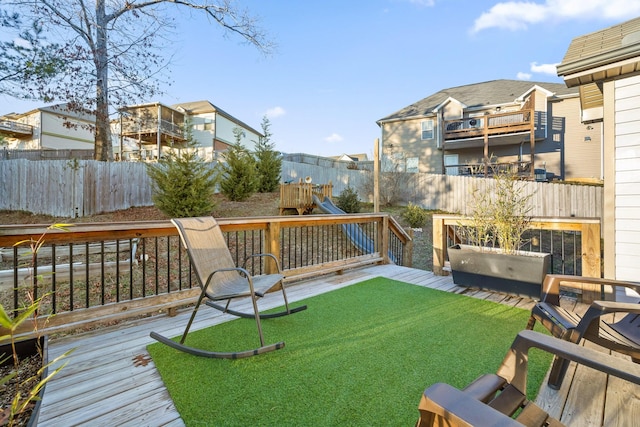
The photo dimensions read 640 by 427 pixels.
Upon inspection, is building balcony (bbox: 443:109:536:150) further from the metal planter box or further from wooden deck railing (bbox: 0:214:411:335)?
the metal planter box

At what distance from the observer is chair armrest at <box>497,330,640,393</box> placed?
94cm

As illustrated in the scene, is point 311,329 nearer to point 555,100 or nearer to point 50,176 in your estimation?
point 50,176

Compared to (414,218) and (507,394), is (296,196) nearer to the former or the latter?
(414,218)

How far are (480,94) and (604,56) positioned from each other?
1636 cm

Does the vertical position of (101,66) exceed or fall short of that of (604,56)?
it exceeds it

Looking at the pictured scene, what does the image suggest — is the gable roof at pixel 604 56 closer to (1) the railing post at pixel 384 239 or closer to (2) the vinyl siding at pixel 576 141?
(1) the railing post at pixel 384 239

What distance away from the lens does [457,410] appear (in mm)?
718

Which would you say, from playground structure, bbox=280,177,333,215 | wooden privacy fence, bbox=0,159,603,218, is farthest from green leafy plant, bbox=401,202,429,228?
playground structure, bbox=280,177,333,215

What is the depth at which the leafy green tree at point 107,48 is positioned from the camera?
7.98 metres

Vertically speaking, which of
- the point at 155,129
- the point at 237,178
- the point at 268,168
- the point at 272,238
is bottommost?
the point at 272,238

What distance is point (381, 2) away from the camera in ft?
28.0

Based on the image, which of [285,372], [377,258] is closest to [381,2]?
[377,258]

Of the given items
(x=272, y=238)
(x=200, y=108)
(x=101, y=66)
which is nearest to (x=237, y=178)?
(x=101, y=66)

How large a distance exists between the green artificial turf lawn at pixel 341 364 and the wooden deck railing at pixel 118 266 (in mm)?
701
